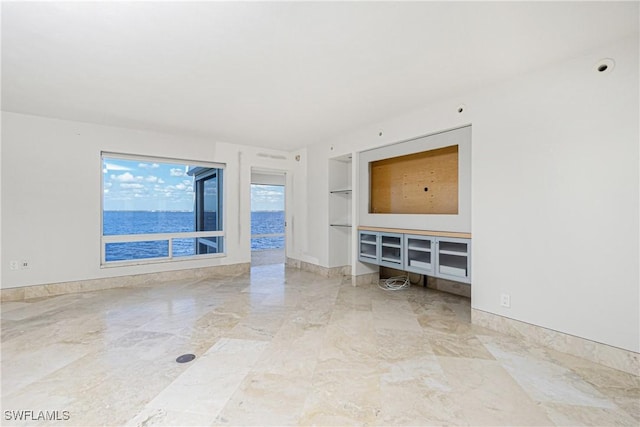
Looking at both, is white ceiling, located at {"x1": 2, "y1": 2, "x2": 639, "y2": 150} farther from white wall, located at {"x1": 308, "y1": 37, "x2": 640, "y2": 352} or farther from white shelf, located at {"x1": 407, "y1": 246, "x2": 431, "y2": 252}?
white shelf, located at {"x1": 407, "y1": 246, "x2": 431, "y2": 252}

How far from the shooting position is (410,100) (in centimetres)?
356

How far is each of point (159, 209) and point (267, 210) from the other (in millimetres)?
2359

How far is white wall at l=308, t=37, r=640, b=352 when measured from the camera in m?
2.32

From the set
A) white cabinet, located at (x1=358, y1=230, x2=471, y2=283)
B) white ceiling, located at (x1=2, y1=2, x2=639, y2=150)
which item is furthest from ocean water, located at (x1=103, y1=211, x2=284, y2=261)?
white cabinet, located at (x1=358, y1=230, x2=471, y2=283)

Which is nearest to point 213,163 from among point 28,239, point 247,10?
point 28,239

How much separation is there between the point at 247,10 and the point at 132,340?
2.95 meters

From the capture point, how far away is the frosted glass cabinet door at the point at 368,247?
4574mm

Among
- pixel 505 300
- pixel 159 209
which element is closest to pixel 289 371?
pixel 505 300

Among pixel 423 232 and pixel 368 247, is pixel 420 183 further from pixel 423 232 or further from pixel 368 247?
pixel 368 247

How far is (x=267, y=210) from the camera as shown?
23.3ft

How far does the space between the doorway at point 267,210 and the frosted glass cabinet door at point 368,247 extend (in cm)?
242

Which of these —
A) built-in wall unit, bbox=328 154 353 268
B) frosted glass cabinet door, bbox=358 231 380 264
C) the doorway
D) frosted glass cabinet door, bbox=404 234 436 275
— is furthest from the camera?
the doorway

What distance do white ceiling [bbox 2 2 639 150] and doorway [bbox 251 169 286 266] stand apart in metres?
2.84

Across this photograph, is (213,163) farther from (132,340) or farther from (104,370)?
(104,370)
